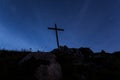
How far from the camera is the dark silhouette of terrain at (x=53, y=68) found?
14.0 m

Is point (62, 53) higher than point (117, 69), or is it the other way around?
point (62, 53)

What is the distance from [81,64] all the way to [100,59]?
8.63 ft

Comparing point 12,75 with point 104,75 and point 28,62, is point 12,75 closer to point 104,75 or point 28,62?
point 28,62

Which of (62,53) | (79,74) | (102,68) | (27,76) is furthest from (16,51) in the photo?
(102,68)

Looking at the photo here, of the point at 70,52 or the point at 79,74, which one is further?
the point at 70,52

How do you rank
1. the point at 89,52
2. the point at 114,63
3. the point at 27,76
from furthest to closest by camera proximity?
the point at 89,52 < the point at 114,63 < the point at 27,76

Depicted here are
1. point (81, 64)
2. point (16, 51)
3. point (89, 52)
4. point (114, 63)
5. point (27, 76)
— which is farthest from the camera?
point (89, 52)

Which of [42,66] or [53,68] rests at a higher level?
[42,66]

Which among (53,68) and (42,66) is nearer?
(42,66)

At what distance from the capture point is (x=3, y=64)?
14719 mm

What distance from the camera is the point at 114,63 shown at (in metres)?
17.7

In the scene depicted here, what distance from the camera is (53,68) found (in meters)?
14.8

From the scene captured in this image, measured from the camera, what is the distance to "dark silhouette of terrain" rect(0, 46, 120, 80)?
1405 cm

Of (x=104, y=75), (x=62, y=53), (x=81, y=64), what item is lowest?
(x=104, y=75)
